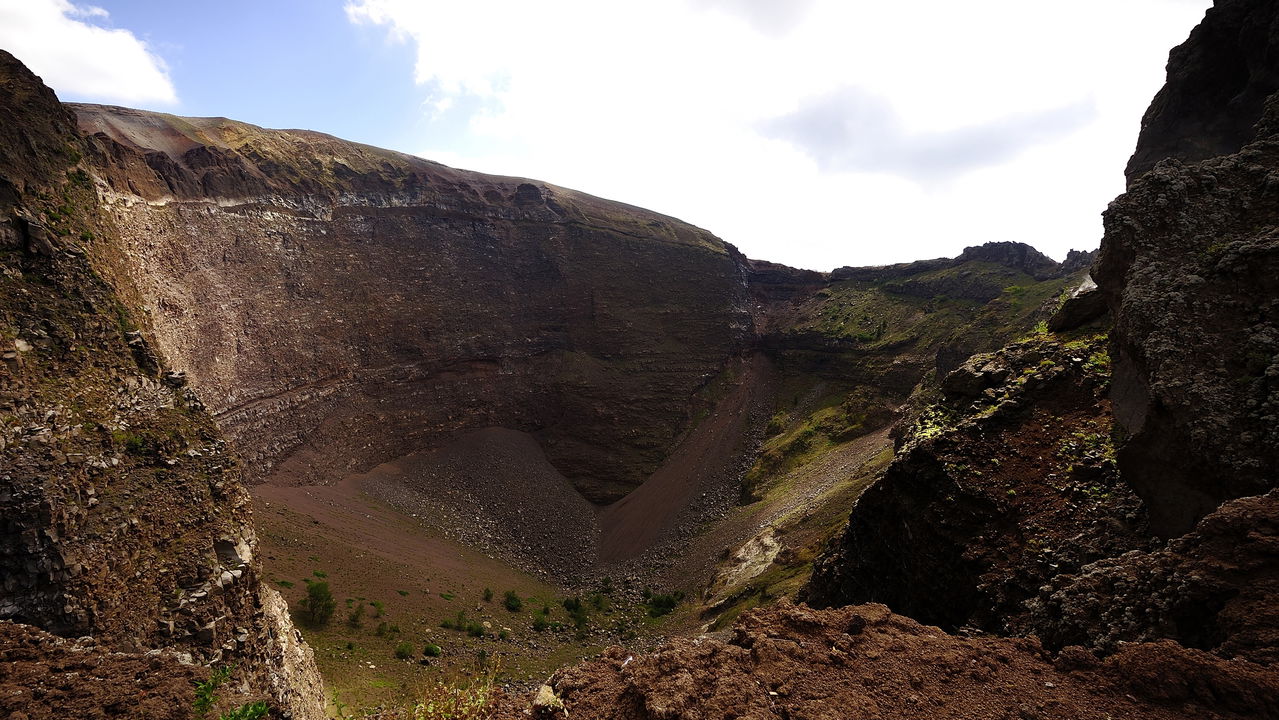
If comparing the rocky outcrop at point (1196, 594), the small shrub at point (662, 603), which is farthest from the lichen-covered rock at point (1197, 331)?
the small shrub at point (662, 603)

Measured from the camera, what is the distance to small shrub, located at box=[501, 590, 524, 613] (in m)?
32.5

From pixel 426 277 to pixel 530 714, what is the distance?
165 ft

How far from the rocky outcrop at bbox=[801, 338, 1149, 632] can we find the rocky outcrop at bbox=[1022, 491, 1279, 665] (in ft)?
3.76

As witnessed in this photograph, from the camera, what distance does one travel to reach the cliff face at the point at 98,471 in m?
11.5

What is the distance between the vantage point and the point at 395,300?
161ft

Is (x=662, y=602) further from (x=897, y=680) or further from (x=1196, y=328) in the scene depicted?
(x=1196, y=328)

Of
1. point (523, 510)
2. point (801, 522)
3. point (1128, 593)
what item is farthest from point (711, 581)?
point (1128, 593)

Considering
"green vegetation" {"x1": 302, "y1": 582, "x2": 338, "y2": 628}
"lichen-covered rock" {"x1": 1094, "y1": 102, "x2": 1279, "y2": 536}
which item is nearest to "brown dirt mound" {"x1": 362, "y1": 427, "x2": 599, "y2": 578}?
"green vegetation" {"x1": 302, "y1": 582, "x2": 338, "y2": 628}

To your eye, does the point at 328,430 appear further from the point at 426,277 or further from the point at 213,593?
the point at 213,593

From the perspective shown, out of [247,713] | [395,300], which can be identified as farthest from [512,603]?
[395,300]

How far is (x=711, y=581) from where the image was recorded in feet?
111

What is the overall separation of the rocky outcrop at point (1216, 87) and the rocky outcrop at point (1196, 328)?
7.57m

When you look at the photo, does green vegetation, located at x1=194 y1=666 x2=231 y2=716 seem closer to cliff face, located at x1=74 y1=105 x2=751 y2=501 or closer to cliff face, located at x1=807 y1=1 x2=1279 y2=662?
cliff face, located at x1=807 y1=1 x2=1279 y2=662

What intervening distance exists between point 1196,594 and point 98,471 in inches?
784
